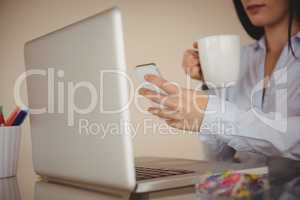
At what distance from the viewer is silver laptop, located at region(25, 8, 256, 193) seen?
0.48 meters

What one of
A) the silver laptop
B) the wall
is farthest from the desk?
the wall

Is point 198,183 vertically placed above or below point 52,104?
below

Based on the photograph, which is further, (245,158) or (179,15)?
(179,15)

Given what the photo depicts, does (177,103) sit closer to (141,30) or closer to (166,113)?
(166,113)

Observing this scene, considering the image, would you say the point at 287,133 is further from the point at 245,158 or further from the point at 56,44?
the point at 56,44

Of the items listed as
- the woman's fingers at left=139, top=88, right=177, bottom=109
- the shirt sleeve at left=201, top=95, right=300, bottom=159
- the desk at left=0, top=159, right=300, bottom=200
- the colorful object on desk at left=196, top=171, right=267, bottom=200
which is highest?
the woman's fingers at left=139, top=88, right=177, bottom=109

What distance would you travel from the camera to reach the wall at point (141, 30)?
1.20 metres

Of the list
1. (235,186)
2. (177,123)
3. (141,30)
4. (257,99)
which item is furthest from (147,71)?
(141,30)

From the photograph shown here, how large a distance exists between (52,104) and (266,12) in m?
0.57

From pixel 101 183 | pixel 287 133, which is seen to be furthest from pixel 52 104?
pixel 287 133

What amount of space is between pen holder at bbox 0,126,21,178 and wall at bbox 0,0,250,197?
25 cm

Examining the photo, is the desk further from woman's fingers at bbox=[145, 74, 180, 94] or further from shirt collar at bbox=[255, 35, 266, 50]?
shirt collar at bbox=[255, 35, 266, 50]

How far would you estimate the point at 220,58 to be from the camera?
2.19 ft

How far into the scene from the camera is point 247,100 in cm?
97
